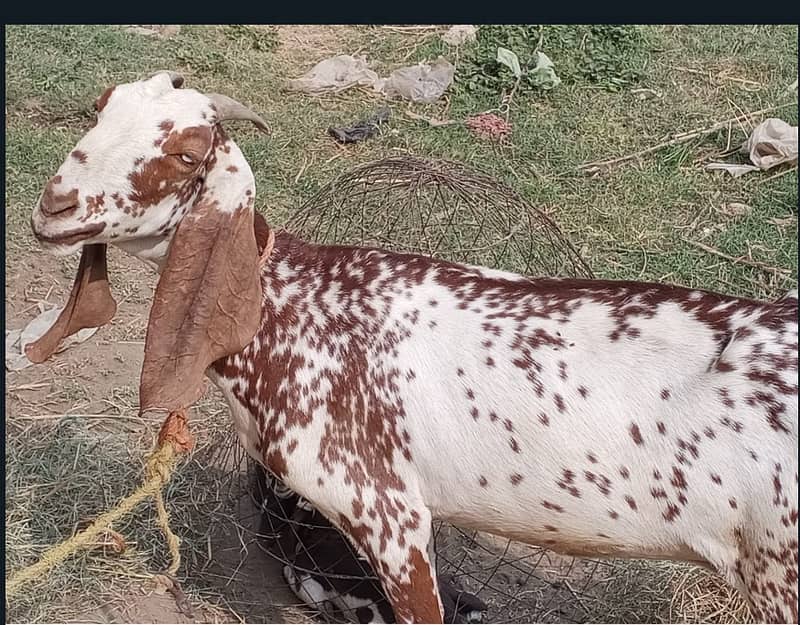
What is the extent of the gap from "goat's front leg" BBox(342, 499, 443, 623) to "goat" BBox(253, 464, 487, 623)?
62cm

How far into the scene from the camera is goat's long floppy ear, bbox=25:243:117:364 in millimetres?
3428

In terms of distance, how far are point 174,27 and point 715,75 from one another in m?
4.00

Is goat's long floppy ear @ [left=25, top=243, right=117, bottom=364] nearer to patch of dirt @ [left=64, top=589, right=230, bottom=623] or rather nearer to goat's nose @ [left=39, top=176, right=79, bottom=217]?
goat's nose @ [left=39, top=176, right=79, bottom=217]

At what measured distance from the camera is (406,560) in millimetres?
3197

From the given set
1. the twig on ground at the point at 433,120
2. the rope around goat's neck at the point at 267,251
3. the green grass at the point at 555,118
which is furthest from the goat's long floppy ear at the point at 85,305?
the twig on ground at the point at 433,120

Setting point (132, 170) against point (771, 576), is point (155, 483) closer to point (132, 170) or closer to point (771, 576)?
point (132, 170)

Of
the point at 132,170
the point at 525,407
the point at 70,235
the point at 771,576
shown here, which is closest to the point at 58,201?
the point at 70,235

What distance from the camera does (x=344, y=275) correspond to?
3.31 metres

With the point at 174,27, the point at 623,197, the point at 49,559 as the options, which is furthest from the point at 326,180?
the point at 49,559

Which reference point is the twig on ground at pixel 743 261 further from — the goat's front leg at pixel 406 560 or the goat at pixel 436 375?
the goat's front leg at pixel 406 560

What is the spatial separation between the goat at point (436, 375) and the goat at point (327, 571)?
72 cm

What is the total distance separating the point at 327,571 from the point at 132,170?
1765mm

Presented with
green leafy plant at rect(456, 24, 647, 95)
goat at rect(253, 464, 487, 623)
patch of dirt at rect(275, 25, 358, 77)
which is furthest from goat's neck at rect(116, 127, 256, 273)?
patch of dirt at rect(275, 25, 358, 77)

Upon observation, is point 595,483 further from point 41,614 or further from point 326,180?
point 326,180
